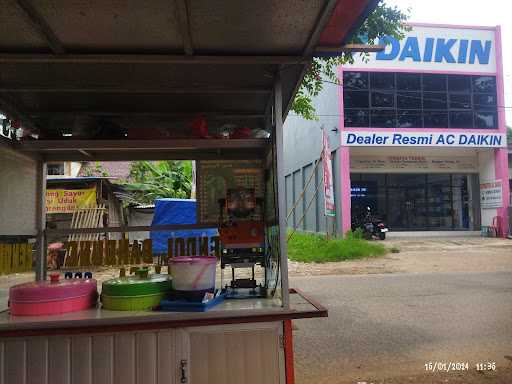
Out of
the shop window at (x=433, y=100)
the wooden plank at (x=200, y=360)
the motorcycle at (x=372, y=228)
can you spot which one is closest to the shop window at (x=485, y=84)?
the shop window at (x=433, y=100)

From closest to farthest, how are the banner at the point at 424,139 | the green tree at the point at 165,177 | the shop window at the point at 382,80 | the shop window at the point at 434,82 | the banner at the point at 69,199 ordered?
1. the banner at the point at 69,199
2. the green tree at the point at 165,177
3. the banner at the point at 424,139
4. the shop window at the point at 382,80
5. the shop window at the point at 434,82

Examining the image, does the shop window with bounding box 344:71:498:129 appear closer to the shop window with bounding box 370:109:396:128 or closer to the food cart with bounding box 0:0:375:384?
the shop window with bounding box 370:109:396:128

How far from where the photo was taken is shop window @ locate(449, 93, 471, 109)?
53.4 ft

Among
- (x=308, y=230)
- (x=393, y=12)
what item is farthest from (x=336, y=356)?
(x=308, y=230)

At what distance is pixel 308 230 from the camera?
1952cm

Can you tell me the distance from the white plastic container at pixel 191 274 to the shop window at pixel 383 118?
14.1 m

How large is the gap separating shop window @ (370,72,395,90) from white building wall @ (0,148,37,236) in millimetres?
14311

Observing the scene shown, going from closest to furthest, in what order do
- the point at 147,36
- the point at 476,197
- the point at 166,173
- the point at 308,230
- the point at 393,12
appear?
the point at 147,36
the point at 393,12
the point at 166,173
the point at 476,197
the point at 308,230

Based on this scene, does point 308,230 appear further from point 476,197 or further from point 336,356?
point 336,356

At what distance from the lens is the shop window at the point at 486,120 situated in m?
16.4

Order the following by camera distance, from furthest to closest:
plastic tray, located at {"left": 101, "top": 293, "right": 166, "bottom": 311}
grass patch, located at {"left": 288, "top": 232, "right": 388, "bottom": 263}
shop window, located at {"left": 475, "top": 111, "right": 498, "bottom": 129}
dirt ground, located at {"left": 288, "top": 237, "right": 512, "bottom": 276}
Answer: shop window, located at {"left": 475, "top": 111, "right": 498, "bottom": 129}
grass patch, located at {"left": 288, "top": 232, "right": 388, "bottom": 263}
dirt ground, located at {"left": 288, "top": 237, "right": 512, "bottom": 276}
plastic tray, located at {"left": 101, "top": 293, "right": 166, "bottom": 311}

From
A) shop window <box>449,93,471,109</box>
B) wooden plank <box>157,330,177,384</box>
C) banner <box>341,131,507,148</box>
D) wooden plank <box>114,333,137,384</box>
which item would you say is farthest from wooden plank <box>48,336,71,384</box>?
shop window <box>449,93,471,109</box>

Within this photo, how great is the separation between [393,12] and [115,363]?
4.78 m

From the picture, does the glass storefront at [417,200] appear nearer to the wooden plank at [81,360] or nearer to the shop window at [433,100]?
the shop window at [433,100]
